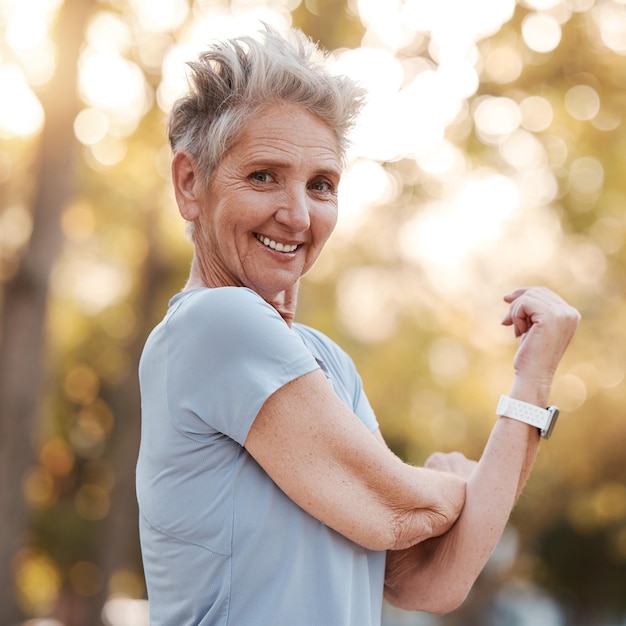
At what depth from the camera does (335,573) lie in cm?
182

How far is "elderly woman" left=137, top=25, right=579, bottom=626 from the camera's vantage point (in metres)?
1.75

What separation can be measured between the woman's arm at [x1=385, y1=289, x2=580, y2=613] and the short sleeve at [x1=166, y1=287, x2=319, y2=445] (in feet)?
1.72

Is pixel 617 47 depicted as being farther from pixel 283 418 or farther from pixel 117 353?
pixel 117 353

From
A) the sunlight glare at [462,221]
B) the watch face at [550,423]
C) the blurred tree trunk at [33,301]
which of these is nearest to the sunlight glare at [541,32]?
the sunlight glare at [462,221]

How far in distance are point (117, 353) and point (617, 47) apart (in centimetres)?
1540

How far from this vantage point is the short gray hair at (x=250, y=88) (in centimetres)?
192

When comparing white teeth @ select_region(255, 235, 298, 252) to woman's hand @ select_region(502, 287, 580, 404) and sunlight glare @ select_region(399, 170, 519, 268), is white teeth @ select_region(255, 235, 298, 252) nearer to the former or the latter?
woman's hand @ select_region(502, 287, 580, 404)

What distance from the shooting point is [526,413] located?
6.70 ft

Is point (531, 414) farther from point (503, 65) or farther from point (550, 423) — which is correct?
point (503, 65)

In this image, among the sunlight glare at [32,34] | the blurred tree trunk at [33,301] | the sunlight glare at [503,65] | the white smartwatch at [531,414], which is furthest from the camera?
the sunlight glare at [503,65]

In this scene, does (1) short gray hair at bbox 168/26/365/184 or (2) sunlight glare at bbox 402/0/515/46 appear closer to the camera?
(1) short gray hair at bbox 168/26/365/184

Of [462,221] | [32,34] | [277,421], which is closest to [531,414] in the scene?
[277,421]

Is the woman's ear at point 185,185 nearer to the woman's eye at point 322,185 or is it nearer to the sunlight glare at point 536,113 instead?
the woman's eye at point 322,185

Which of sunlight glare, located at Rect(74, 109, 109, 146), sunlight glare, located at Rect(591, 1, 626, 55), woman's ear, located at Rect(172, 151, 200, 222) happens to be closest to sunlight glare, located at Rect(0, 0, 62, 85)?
sunlight glare, located at Rect(74, 109, 109, 146)
